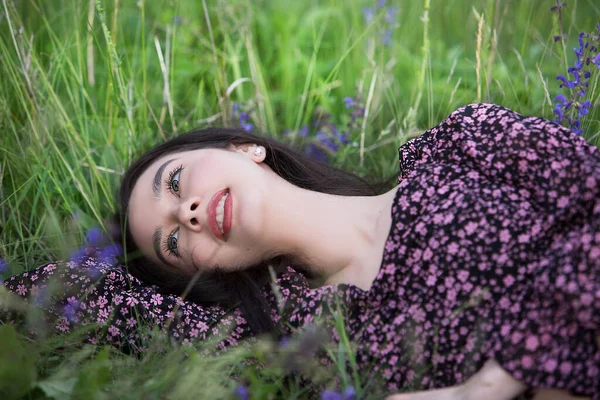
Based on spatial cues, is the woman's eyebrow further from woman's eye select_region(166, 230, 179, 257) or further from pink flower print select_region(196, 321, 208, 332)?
pink flower print select_region(196, 321, 208, 332)

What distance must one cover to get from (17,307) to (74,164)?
0.96m

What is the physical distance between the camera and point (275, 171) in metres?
2.67

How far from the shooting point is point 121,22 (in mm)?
3564

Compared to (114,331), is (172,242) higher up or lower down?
higher up

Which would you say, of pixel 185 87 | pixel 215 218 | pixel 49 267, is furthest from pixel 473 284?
pixel 185 87

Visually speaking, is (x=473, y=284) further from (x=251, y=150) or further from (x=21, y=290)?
(x=21, y=290)

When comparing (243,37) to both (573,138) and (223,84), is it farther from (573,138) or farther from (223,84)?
(573,138)

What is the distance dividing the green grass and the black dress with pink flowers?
0.99ft

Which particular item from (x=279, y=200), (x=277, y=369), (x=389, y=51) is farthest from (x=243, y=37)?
(x=277, y=369)

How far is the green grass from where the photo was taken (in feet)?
8.80

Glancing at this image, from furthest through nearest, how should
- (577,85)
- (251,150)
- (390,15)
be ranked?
(390,15)
(251,150)
(577,85)

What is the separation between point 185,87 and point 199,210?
68.0 inches

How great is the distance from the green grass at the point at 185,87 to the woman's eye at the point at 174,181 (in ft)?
Answer: 1.22

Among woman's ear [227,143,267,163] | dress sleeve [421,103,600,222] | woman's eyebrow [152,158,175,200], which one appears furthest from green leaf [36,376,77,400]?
dress sleeve [421,103,600,222]
